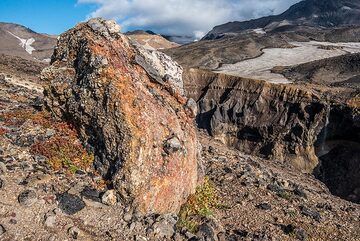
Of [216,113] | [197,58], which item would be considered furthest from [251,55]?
[216,113]

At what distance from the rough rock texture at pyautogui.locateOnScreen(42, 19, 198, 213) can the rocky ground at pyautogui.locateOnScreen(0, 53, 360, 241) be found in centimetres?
47

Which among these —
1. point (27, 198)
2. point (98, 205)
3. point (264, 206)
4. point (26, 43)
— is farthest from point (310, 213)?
point (26, 43)

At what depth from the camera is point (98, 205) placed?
406 inches

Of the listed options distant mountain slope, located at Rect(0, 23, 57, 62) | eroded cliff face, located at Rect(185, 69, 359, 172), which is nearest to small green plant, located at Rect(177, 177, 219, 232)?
eroded cliff face, located at Rect(185, 69, 359, 172)

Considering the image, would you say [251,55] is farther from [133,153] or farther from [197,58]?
[133,153]

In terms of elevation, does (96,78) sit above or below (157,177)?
above

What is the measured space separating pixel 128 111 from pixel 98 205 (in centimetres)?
239

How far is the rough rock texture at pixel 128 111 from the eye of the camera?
34.9ft

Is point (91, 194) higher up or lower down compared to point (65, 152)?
lower down

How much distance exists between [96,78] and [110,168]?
2425mm

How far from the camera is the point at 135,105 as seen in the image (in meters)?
11.1

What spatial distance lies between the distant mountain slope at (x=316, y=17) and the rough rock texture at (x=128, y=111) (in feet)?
501

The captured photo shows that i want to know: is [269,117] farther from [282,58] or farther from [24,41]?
[24,41]

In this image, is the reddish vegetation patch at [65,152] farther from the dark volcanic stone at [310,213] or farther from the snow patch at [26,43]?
the snow patch at [26,43]
